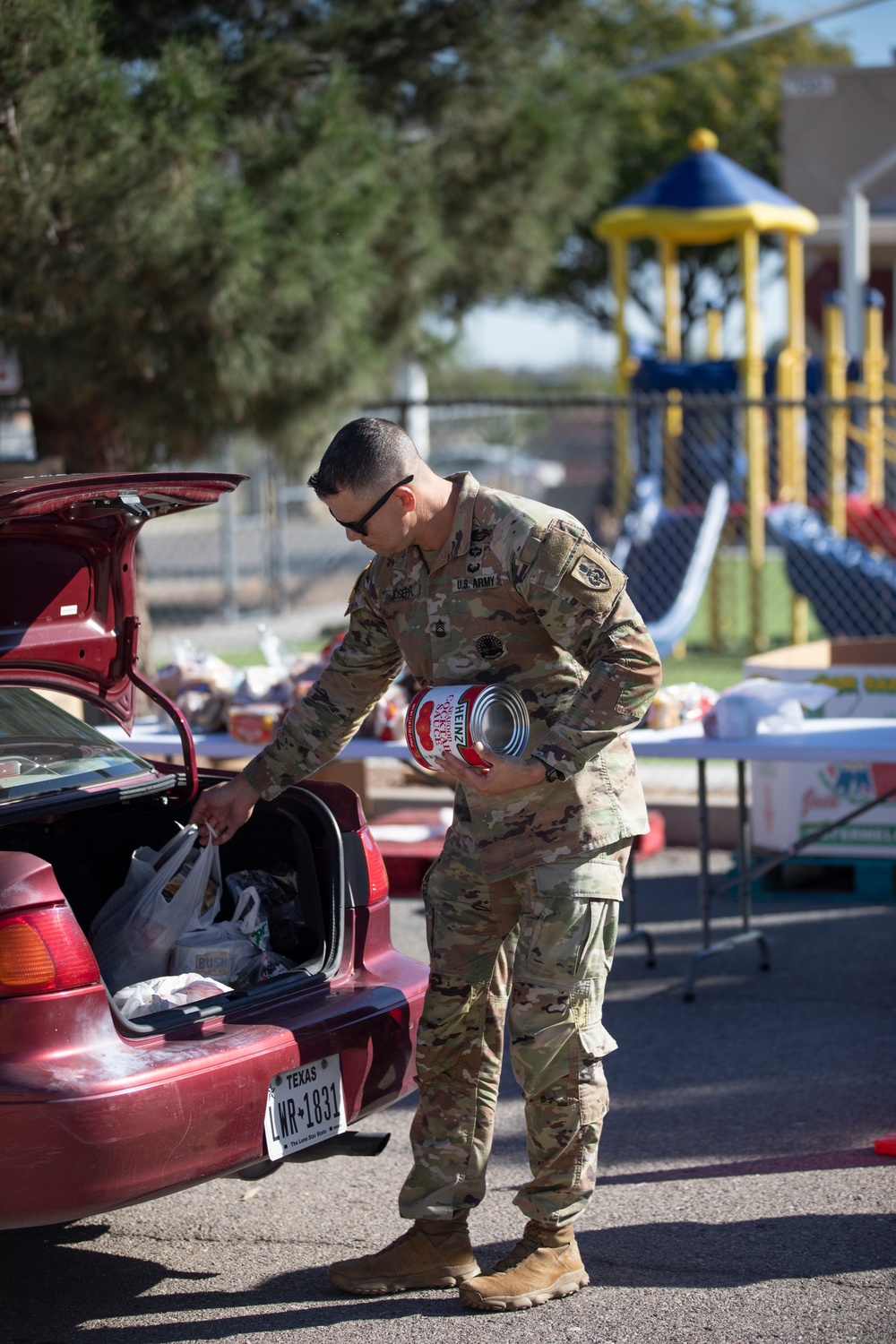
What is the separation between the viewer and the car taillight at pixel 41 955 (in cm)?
290

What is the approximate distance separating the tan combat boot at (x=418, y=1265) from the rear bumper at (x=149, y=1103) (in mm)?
322

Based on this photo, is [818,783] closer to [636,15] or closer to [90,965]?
[90,965]

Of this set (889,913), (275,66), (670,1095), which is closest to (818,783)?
(889,913)

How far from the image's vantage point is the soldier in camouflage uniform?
3137mm

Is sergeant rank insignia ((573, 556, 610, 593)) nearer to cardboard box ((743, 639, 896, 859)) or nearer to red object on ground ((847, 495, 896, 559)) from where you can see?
cardboard box ((743, 639, 896, 859))

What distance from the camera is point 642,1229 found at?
3646 millimetres


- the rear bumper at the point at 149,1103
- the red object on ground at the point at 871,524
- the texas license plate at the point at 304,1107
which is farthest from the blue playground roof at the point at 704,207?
the texas license plate at the point at 304,1107

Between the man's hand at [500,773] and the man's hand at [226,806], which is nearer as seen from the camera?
the man's hand at [500,773]

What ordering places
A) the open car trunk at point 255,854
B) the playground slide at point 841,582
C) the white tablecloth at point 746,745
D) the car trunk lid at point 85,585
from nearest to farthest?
the car trunk lid at point 85,585 < the open car trunk at point 255,854 < the white tablecloth at point 746,745 < the playground slide at point 841,582

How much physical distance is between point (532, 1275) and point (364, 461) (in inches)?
72.8

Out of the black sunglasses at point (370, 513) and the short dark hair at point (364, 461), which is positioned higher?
the short dark hair at point (364, 461)

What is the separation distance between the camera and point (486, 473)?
97.2ft

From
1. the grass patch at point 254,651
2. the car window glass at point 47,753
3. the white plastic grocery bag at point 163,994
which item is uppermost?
the car window glass at point 47,753

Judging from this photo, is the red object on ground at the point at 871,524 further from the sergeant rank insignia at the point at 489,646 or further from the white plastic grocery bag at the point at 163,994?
the white plastic grocery bag at the point at 163,994
